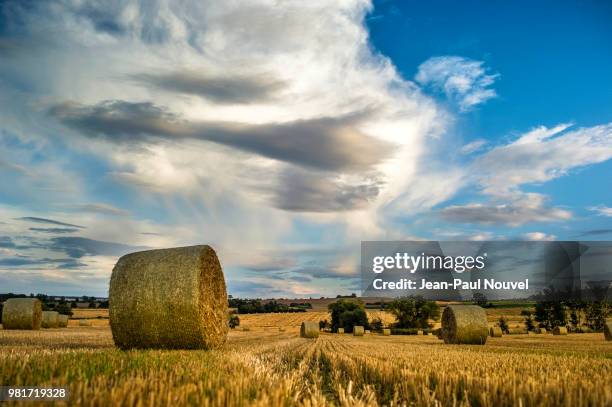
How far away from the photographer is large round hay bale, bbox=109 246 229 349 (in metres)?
12.0

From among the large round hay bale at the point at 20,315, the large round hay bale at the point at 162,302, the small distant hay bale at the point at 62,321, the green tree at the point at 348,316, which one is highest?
the large round hay bale at the point at 162,302

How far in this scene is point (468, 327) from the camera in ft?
78.3

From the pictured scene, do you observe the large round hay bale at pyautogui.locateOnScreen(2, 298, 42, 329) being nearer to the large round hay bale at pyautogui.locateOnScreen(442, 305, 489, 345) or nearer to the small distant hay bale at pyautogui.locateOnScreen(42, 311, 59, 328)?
the small distant hay bale at pyautogui.locateOnScreen(42, 311, 59, 328)

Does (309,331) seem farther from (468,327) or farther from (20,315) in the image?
(20,315)

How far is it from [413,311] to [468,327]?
53.4m

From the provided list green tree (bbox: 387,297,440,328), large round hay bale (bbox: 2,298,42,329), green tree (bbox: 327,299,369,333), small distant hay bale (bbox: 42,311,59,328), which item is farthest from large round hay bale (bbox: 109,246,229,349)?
green tree (bbox: 387,297,440,328)

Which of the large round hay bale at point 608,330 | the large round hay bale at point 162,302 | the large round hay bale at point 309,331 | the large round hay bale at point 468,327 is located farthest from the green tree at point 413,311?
the large round hay bale at point 162,302

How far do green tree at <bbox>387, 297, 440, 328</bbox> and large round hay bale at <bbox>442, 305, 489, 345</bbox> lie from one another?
1975 inches

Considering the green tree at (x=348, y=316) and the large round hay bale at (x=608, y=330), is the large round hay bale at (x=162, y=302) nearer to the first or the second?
the large round hay bale at (x=608, y=330)

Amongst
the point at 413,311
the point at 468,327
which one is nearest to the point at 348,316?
the point at 413,311

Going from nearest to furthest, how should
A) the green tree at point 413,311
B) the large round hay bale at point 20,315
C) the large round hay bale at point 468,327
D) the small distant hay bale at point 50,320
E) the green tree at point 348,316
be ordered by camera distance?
1. the large round hay bale at point 468,327
2. the large round hay bale at point 20,315
3. the small distant hay bale at point 50,320
4. the green tree at point 348,316
5. the green tree at point 413,311

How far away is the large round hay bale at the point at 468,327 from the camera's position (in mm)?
23812

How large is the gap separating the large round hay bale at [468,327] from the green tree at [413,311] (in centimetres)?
5015

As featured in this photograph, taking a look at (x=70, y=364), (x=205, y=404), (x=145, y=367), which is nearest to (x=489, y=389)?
(x=205, y=404)
